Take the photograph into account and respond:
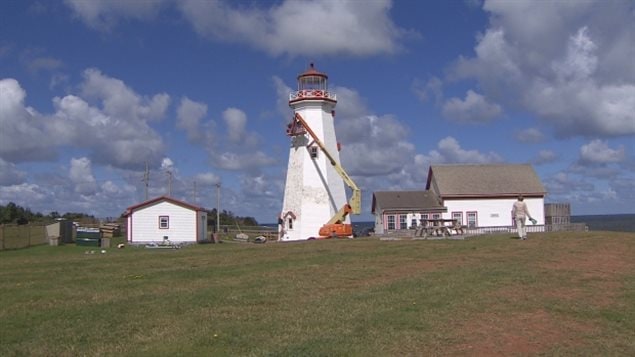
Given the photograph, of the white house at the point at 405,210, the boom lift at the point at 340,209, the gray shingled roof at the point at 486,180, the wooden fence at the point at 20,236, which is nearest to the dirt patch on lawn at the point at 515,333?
the wooden fence at the point at 20,236

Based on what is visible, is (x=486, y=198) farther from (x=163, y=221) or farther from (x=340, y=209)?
(x=163, y=221)

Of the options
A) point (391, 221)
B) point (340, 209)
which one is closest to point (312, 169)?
point (340, 209)

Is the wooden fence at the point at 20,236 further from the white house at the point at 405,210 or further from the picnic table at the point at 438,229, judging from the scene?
the white house at the point at 405,210

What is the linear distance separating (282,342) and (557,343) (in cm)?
373

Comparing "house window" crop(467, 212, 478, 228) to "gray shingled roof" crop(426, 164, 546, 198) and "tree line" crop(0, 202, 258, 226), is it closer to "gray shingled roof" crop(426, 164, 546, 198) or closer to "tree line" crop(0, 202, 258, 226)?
"gray shingled roof" crop(426, 164, 546, 198)

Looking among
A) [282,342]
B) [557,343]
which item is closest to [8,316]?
[282,342]

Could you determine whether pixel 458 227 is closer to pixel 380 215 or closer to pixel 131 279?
pixel 380 215

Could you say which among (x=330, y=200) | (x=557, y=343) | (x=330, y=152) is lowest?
(x=557, y=343)

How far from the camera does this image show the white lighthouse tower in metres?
46.6

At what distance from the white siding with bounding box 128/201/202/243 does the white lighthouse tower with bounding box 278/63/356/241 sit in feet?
24.6

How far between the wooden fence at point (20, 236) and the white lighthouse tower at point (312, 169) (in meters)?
15.8

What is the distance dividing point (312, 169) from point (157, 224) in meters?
11.2

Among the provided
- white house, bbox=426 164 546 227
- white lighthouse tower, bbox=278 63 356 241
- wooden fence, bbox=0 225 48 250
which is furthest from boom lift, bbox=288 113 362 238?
wooden fence, bbox=0 225 48 250

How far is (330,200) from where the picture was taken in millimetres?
46875
